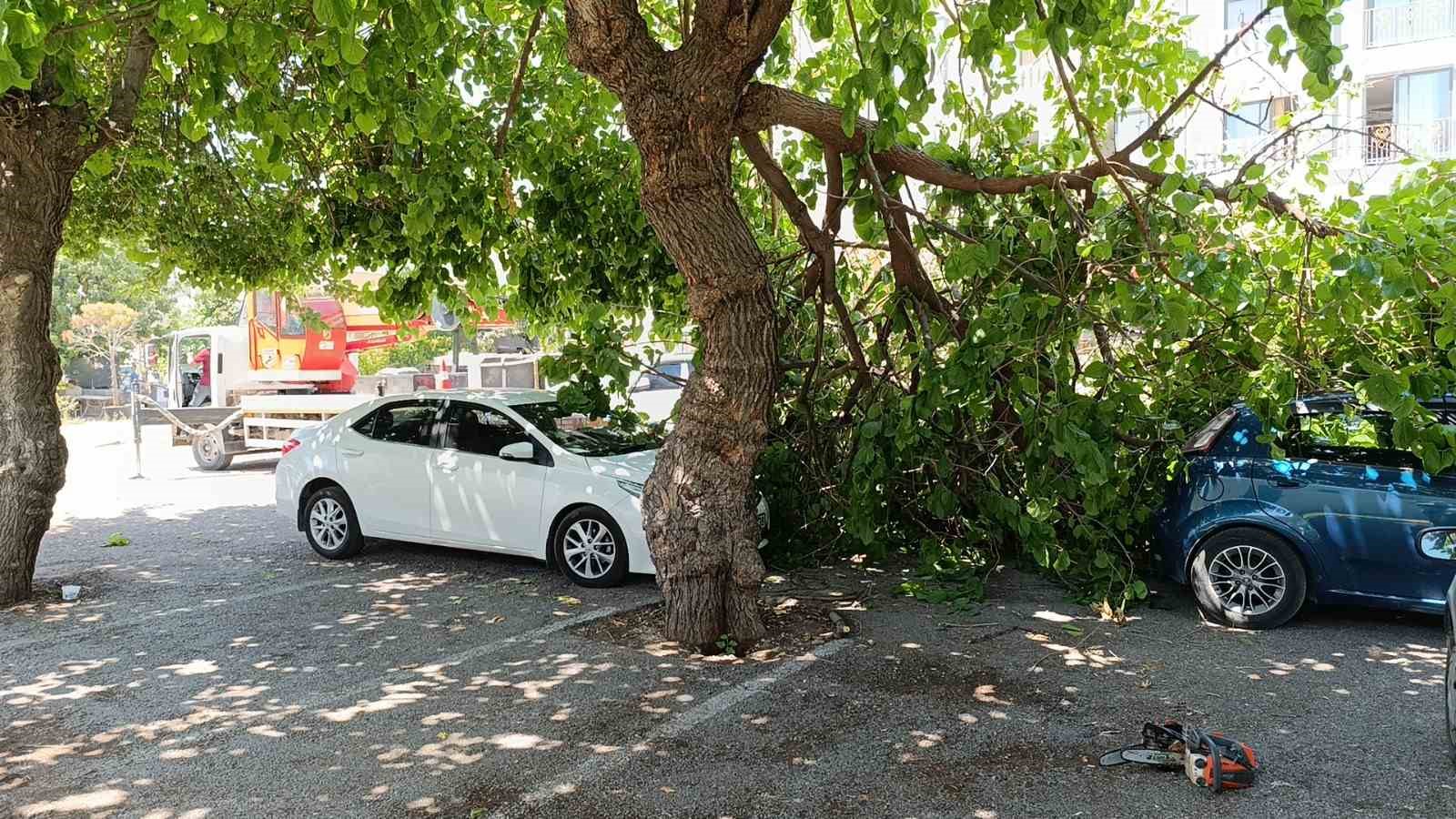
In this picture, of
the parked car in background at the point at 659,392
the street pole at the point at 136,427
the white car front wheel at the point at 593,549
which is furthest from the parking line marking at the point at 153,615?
the street pole at the point at 136,427

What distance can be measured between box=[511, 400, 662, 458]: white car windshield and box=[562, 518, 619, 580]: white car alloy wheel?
605 mm

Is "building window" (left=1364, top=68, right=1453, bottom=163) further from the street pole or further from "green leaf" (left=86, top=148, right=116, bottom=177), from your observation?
the street pole

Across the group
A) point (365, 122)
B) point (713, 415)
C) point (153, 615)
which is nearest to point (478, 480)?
point (153, 615)

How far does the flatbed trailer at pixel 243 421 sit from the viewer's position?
18125mm

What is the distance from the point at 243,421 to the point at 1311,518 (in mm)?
17277

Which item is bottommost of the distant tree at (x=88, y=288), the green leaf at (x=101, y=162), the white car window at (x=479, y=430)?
the white car window at (x=479, y=430)

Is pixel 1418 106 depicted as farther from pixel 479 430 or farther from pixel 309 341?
pixel 309 341

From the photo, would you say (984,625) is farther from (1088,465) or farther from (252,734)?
(252,734)

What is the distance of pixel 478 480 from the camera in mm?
9188

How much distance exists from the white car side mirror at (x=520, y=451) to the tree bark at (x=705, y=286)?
7.43 feet

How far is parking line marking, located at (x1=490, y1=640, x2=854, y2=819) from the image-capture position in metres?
4.57

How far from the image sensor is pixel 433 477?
370 inches

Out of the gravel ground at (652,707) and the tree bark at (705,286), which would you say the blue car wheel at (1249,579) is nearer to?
the gravel ground at (652,707)

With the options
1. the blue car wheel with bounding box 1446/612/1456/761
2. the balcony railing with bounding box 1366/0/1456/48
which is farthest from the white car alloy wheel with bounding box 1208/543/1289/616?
the balcony railing with bounding box 1366/0/1456/48
